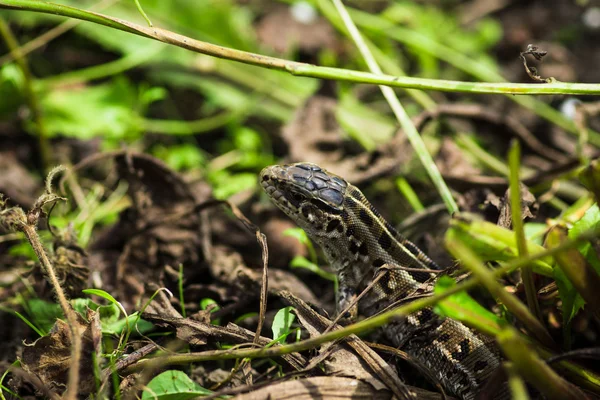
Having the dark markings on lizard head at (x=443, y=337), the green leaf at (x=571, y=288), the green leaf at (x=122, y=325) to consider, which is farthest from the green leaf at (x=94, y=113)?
the green leaf at (x=571, y=288)

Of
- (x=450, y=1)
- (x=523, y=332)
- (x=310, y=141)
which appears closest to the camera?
(x=523, y=332)

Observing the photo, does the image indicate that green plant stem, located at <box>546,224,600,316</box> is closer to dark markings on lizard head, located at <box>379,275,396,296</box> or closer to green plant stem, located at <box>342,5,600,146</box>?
dark markings on lizard head, located at <box>379,275,396,296</box>

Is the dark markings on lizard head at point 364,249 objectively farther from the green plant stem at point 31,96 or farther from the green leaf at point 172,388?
the green plant stem at point 31,96

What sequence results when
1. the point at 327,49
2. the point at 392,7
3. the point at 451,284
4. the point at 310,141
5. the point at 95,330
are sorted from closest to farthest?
the point at 451,284
the point at 95,330
the point at 310,141
the point at 327,49
the point at 392,7

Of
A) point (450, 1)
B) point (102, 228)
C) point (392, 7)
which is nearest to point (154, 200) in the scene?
point (102, 228)

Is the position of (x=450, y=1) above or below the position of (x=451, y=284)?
above

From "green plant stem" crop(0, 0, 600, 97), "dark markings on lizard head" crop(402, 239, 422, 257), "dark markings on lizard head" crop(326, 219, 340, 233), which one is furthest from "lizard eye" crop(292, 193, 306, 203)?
"green plant stem" crop(0, 0, 600, 97)

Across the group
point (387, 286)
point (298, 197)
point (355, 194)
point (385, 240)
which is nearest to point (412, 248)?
point (385, 240)

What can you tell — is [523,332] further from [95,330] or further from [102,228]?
[102,228]
